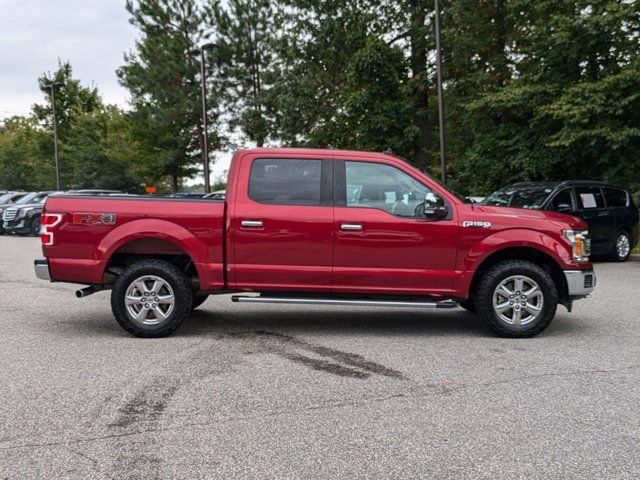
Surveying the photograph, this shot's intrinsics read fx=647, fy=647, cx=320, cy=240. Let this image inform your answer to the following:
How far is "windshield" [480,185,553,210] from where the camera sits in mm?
13833

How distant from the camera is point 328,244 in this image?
21.9 feet

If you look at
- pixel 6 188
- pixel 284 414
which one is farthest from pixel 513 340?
pixel 6 188

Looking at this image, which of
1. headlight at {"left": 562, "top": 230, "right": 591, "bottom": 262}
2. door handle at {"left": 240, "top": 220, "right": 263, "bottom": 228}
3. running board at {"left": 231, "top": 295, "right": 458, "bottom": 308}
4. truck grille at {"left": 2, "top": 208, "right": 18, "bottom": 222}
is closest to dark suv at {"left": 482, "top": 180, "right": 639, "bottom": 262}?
headlight at {"left": 562, "top": 230, "right": 591, "bottom": 262}

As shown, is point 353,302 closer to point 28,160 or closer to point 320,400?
point 320,400

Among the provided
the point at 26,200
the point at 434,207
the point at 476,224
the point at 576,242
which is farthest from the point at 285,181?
the point at 26,200

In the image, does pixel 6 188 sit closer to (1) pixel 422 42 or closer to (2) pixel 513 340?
(1) pixel 422 42

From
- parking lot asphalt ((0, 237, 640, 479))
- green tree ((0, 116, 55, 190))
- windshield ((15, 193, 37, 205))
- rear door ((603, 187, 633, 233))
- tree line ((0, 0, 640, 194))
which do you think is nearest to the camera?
parking lot asphalt ((0, 237, 640, 479))

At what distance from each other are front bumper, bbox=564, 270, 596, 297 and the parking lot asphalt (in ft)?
1.59

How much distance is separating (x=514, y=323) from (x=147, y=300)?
12.5 ft

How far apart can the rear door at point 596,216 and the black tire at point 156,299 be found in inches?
404

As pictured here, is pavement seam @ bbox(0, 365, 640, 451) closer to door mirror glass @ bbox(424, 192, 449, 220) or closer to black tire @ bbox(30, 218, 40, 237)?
door mirror glass @ bbox(424, 192, 449, 220)

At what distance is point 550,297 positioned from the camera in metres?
6.62

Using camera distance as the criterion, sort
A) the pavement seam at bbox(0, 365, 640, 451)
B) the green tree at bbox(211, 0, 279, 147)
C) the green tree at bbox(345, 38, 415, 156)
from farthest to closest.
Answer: the green tree at bbox(211, 0, 279, 147)
the green tree at bbox(345, 38, 415, 156)
the pavement seam at bbox(0, 365, 640, 451)

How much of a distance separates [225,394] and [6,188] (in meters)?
64.0
